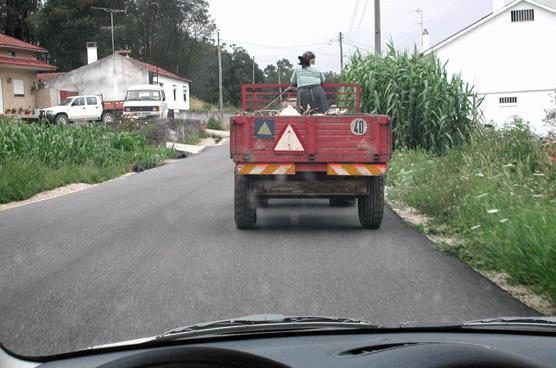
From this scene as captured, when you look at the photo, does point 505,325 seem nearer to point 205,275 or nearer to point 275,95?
point 205,275

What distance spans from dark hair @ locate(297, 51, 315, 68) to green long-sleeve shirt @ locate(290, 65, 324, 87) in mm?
60

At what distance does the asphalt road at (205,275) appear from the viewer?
5277mm

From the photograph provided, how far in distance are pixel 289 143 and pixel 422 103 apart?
936 cm

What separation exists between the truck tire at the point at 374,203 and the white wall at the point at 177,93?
173 feet

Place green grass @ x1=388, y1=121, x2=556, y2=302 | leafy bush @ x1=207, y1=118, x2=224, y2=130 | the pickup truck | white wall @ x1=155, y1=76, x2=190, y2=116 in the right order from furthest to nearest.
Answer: white wall @ x1=155, y1=76, x2=190, y2=116
leafy bush @ x1=207, y1=118, x2=224, y2=130
the pickup truck
green grass @ x1=388, y1=121, x2=556, y2=302

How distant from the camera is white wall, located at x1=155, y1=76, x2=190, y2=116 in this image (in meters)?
62.8

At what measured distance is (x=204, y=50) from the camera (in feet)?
307

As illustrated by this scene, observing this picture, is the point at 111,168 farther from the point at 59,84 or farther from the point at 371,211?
the point at 59,84

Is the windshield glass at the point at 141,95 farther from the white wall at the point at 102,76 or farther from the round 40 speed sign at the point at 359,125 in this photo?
the round 40 speed sign at the point at 359,125

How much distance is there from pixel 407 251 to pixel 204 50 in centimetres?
8807

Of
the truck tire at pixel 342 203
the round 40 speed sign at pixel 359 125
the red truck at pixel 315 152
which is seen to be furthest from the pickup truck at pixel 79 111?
the round 40 speed sign at pixel 359 125

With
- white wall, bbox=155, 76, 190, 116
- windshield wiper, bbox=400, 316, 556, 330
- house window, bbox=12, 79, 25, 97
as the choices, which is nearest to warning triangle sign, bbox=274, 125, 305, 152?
windshield wiper, bbox=400, 316, 556, 330

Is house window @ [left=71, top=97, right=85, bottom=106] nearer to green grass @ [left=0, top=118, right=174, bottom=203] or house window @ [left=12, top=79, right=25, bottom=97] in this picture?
house window @ [left=12, top=79, right=25, bottom=97]

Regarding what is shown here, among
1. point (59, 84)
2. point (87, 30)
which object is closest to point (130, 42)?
point (87, 30)
